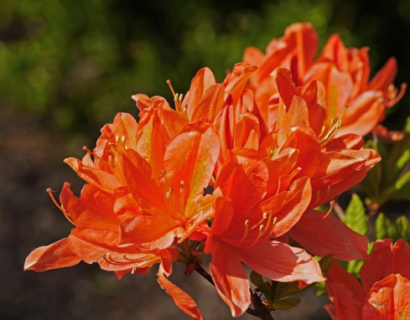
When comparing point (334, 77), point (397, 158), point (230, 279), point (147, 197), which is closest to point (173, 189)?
point (147, 197)

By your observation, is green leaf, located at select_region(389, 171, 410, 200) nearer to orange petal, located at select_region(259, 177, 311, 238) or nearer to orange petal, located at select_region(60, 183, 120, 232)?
orange petal, located at select_region(259, 177, 311, 238)

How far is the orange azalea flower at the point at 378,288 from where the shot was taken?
0.84 meters

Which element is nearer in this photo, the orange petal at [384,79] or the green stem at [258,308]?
the green stem at [258,308]

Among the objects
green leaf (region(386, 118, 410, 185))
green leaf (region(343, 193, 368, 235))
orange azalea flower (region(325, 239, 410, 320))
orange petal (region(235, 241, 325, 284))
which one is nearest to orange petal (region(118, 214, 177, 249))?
orange petal (region(235, 241, 325, 284))

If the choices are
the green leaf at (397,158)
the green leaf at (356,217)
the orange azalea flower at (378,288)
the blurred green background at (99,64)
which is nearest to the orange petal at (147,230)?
the orange azalea flower at (378,288)

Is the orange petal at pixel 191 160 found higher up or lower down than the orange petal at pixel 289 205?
higher up

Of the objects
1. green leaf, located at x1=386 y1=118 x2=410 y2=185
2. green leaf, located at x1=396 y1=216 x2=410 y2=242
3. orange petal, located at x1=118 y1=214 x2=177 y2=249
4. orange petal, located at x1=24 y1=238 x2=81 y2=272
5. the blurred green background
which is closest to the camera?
orange petal, located at x1=118 y1=214 x2=177 y2=249

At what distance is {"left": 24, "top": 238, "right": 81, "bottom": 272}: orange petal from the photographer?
91 cm

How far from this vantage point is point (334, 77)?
1206mm

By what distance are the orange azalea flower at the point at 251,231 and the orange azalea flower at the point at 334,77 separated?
0.93 feet

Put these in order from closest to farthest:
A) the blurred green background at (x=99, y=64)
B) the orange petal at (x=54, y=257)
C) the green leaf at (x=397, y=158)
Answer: the orange petal at (x=54, y=257), the green leaf at (x=397, y=158), the blurred green background at (x=99, y=64)

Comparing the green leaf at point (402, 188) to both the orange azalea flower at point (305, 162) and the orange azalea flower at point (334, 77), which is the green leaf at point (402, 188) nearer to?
the orange azalea flower at point (334, 77)

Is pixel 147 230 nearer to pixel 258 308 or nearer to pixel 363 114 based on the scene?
pixel 258 308

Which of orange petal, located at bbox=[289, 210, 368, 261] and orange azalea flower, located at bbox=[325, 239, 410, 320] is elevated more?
orange petal, located at bbox=[289, 210, 368, 261]
